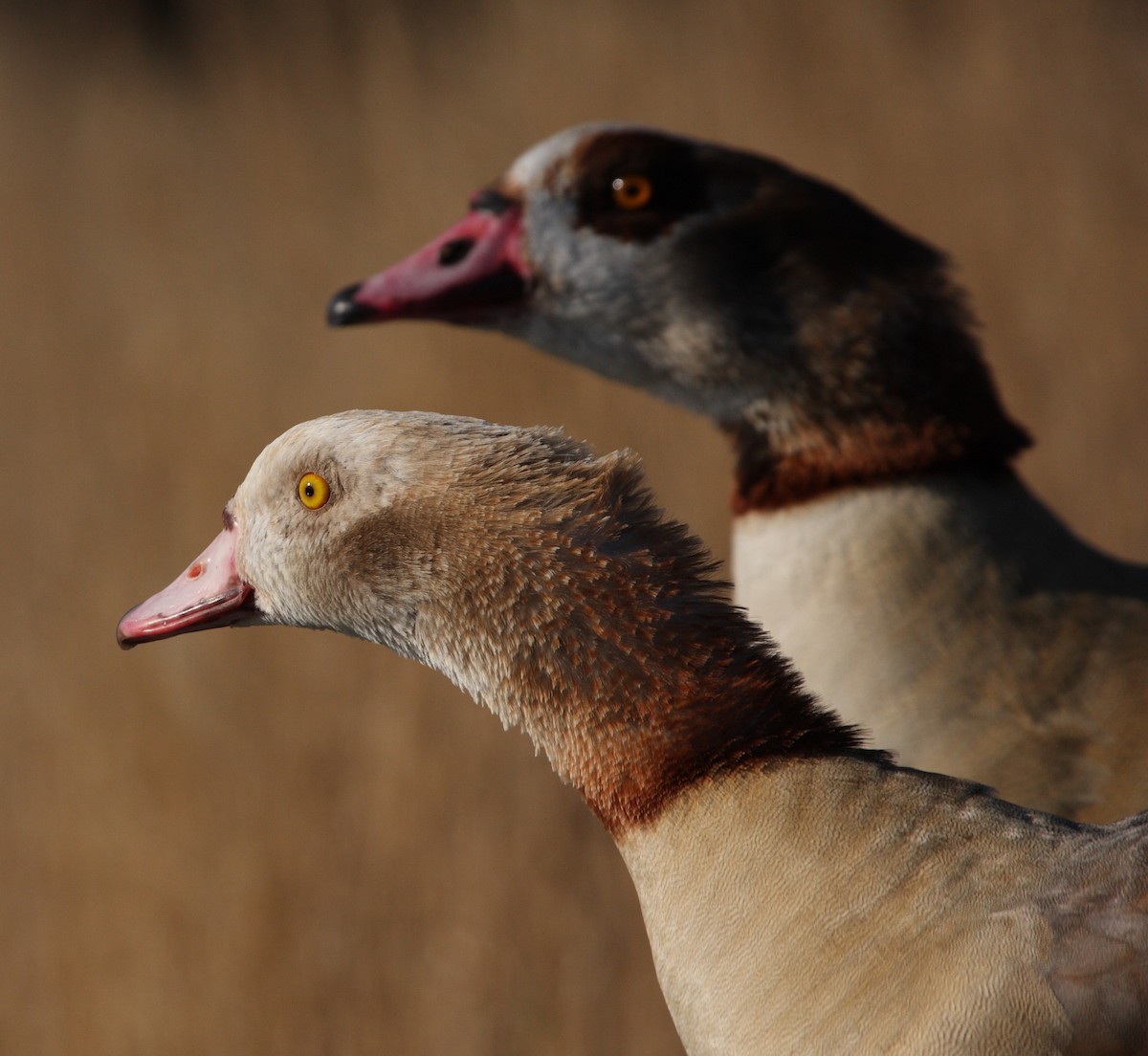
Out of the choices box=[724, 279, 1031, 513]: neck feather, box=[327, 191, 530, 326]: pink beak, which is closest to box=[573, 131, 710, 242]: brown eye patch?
box=[327, 191, 530, 326]: pink beak

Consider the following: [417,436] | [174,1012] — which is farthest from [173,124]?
[417,436]

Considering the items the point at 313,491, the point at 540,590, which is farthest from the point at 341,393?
the point at 540,590

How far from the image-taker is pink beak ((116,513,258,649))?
1.43 meters

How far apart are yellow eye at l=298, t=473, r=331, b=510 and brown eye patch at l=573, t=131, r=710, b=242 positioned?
3.24 ft

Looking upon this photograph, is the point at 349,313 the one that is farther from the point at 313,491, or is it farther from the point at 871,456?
the point at 313,491

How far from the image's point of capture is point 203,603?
144 cm

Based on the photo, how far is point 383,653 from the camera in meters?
3.38

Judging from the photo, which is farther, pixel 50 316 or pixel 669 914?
pixel 50 316

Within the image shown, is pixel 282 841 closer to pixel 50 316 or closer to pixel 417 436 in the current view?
pixel 50 316

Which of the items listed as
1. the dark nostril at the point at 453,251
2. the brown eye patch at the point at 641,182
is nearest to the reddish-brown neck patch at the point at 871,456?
the brown eye patch at the point at 641,182

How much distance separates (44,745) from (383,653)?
83 cm

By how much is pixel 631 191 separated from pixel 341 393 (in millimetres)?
1643

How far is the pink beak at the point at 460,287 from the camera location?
2.22 m

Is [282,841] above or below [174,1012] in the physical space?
above
